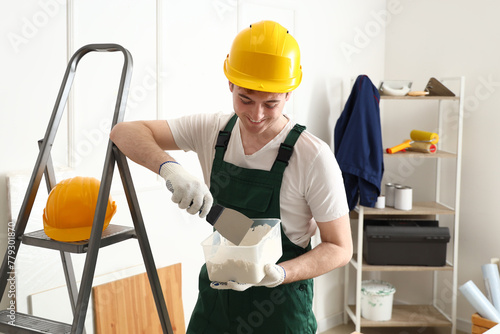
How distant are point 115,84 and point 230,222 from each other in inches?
48.6

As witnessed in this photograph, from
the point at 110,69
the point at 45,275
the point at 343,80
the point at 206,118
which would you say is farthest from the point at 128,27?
the point at 343,80

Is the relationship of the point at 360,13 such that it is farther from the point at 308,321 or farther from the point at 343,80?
the point at 308,321

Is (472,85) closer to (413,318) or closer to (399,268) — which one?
(399,268)

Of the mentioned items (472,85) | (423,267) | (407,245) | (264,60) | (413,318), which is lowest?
(413,318)

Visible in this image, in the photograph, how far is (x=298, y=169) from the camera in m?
1.71

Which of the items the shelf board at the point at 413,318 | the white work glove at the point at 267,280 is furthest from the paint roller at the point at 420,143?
the white work glove at the point at 267,280

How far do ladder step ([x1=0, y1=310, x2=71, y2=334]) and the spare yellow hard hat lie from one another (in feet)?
0.87

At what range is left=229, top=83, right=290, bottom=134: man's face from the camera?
63.4 inches

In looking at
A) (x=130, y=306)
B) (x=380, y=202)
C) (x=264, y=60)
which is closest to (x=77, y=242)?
(x=264, y=60)

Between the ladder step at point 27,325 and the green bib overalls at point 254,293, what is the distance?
0.45 m

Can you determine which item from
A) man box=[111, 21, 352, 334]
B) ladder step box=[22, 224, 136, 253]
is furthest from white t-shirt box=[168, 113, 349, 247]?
ladder step box=[22, 224, 136, 253]

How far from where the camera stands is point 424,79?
3.96m

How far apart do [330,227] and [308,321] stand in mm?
373

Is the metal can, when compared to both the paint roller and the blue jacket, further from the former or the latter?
the paint roller
